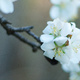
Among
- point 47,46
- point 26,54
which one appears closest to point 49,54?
point 47,46

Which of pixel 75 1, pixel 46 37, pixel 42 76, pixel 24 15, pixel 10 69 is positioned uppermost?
pixel 46 37

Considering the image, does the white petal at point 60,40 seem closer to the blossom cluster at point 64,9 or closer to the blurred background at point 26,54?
the blossom cluster at point 64,9

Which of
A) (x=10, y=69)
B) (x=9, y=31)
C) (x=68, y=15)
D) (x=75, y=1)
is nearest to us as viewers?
(x=9, y=31)

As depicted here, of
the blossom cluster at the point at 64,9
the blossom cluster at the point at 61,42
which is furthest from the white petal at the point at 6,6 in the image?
the blossom cluster at the point at 64,9

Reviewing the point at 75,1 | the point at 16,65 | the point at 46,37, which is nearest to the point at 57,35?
the point at 46,37

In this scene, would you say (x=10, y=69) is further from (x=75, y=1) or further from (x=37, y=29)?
(x=75, y=1)

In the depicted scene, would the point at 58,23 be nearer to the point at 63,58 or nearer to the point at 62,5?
the point at 63,58

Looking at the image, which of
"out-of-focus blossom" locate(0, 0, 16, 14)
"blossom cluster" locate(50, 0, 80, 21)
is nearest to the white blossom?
"out-of-focus blossom" locate(0, 0, 16, 14)

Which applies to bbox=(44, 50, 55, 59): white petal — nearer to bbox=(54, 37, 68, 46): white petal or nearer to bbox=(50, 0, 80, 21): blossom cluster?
bbox=(54, 37, 68, 46): white petal
